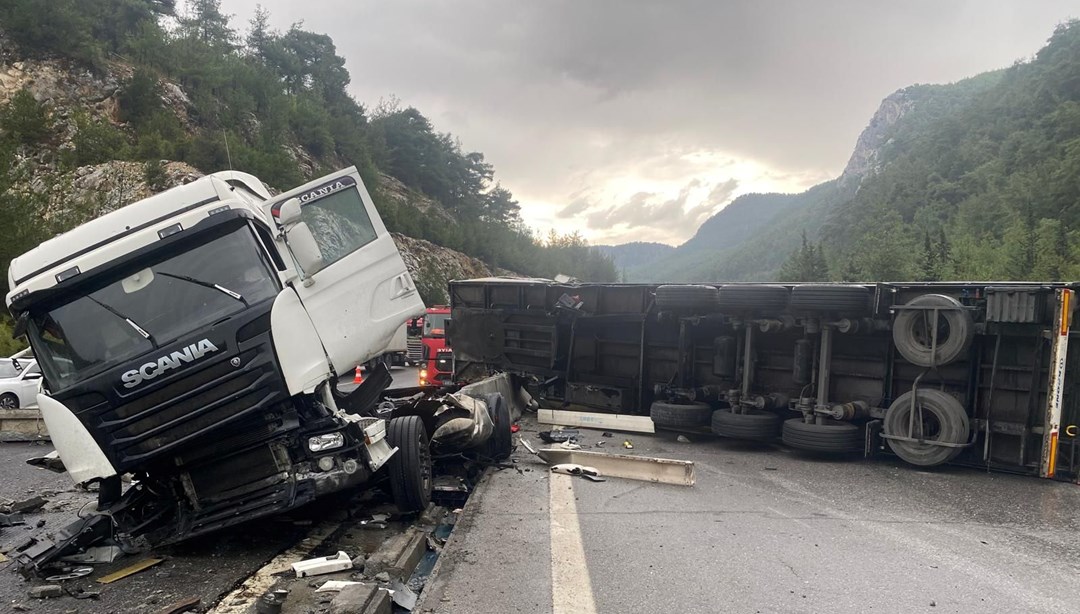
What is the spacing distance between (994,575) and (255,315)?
203 inches

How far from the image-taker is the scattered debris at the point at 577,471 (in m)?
6.80

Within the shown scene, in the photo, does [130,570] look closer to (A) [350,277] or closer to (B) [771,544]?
(A) [350,277]

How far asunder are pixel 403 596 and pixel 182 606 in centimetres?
123

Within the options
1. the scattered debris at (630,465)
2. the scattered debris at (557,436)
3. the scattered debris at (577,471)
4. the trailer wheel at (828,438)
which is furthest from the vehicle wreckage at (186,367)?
the trailer wheel at (828,438)

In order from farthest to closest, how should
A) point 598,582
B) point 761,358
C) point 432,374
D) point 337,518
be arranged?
point 432,374 < point 761,358 < point 337,518 < point 598,582

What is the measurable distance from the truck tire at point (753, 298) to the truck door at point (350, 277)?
172 inches

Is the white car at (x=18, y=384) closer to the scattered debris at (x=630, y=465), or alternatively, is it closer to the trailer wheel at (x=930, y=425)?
the scattered debris at (x=630, y=465)

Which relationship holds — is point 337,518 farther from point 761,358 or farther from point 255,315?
point 761,358

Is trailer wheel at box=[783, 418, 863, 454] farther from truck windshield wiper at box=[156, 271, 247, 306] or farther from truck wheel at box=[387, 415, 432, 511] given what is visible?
truck windshield wiper at box=[156, 271, 247, 306]

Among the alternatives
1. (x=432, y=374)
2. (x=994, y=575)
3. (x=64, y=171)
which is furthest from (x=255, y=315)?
(x=64, y=171)

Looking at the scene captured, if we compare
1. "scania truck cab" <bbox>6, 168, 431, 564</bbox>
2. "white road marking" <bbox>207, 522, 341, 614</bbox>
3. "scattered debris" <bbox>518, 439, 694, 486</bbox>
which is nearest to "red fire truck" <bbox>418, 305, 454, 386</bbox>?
"scattered debris" <bbox>518, 439, 694, 486</bbox>

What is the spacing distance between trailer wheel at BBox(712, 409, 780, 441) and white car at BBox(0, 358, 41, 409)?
551 inches

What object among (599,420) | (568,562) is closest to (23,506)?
(568,562)

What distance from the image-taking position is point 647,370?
10.1 meters
